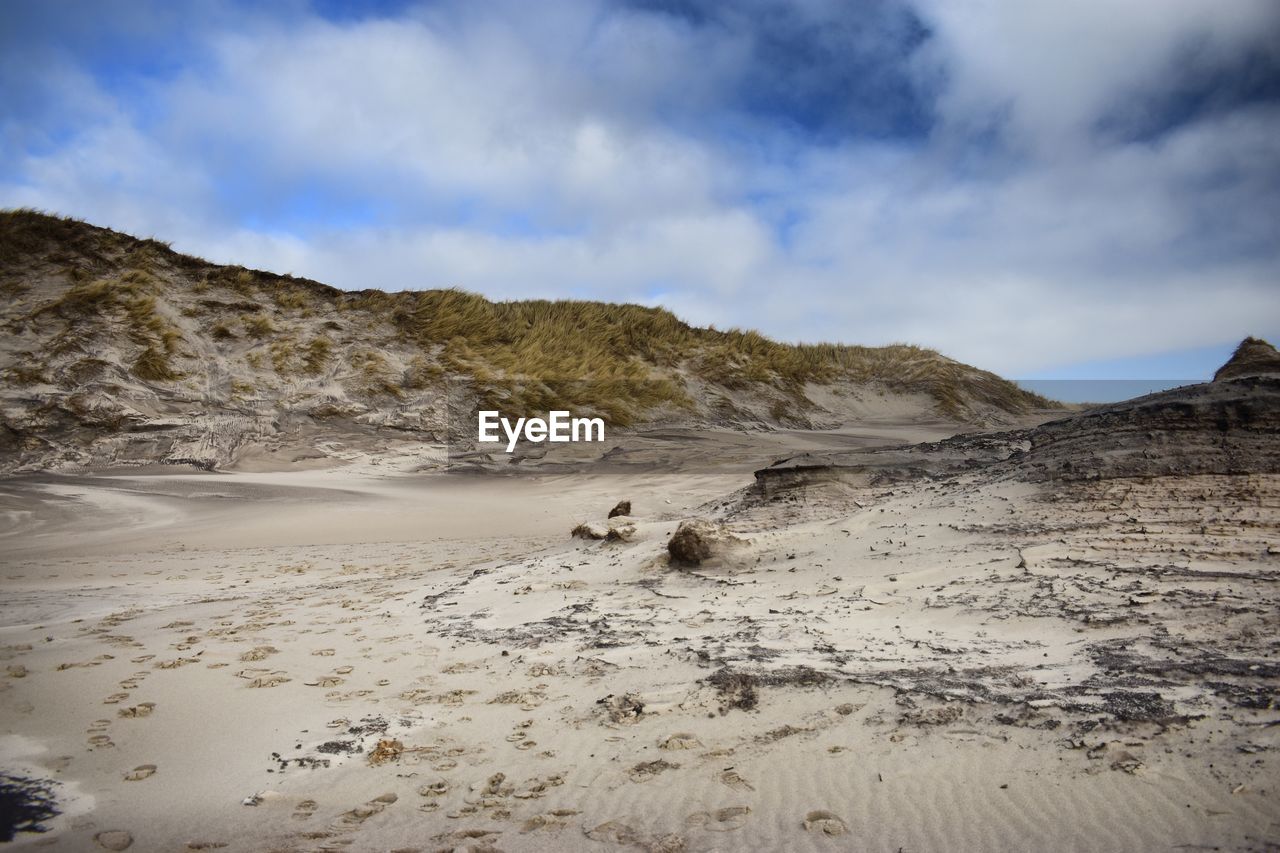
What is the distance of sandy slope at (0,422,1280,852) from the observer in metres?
2.45

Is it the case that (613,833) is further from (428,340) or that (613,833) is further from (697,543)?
(428,340)

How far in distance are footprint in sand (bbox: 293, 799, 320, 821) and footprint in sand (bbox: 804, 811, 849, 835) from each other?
163 centimetres

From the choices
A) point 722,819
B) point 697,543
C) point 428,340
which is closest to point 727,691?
point 722,819

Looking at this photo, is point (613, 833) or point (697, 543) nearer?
point (613, 833)

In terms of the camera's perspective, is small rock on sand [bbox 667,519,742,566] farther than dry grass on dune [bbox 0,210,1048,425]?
No

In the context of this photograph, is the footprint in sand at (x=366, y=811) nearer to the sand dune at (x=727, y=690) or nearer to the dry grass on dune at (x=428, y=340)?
the sand dune at (x=727, y=690)

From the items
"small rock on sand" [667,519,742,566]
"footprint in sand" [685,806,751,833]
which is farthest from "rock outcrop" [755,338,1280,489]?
"footprint in sand" [685,806,751,833]

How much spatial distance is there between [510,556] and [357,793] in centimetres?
498

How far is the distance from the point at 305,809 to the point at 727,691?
1642 mm

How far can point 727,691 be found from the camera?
3314mm

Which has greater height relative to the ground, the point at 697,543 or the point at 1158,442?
the point at 1158,442

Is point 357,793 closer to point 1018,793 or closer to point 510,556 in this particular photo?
point 1018,793

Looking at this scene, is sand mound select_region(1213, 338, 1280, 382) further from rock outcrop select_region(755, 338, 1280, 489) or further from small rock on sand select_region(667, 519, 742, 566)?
small rock on sand select_region(667, 519, 742, 566)

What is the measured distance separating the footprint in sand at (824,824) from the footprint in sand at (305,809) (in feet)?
5.34
